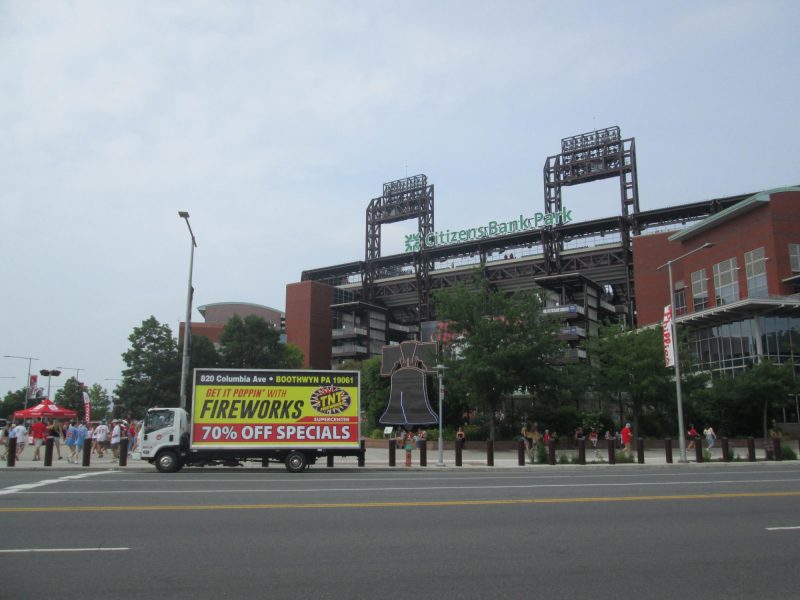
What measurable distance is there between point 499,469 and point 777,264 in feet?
107

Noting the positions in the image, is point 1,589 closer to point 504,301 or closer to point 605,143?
point 504,301

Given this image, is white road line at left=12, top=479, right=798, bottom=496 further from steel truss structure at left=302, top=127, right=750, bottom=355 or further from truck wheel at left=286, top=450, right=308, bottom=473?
steel truss structure at left=302, top=127, right=750, bottom=355

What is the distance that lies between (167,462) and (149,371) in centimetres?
4355

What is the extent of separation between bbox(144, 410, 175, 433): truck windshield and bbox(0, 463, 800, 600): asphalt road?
6.14m

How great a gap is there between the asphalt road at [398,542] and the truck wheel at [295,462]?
6.45m

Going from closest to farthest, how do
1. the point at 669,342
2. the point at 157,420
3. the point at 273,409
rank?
1. the point at 157,420
2. the point at 273,409
3. the point at 669,342

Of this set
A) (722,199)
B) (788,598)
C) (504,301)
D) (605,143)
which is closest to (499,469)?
(504,301)

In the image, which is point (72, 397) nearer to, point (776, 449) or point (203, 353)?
point (203, 353)

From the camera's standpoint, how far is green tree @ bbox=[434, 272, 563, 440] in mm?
35250

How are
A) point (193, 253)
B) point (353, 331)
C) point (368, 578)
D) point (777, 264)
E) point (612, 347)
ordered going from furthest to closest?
point (353, 331) → point (777, 264) → point (612, 347) → point (193, 253) → point (368, 578)

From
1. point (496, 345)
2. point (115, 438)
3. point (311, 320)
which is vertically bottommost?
point (115, 438)

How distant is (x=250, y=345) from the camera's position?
67750 mm

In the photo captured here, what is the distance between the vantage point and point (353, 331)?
96250 millimetres

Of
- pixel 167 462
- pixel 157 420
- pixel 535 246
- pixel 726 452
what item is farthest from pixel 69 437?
pixel 535 246
